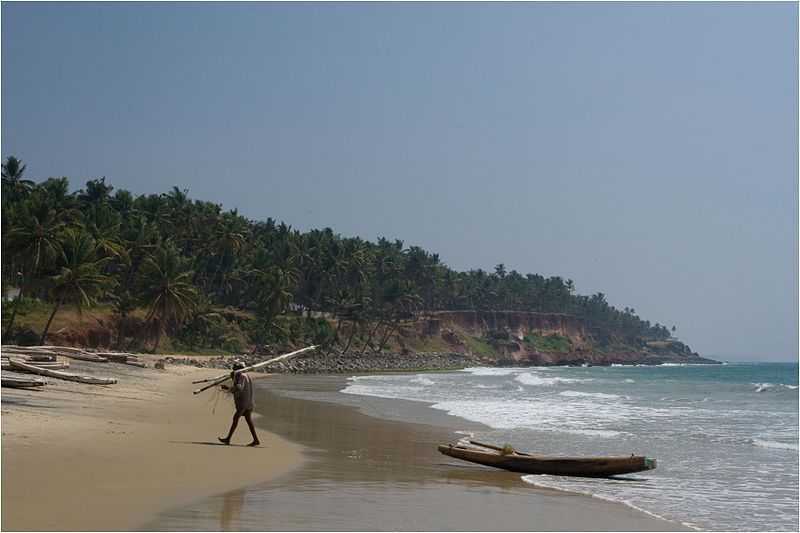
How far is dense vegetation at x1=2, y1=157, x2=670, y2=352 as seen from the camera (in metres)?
50.5

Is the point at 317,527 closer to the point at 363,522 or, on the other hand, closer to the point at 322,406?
the point at 363,522

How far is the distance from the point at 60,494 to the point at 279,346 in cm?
7643

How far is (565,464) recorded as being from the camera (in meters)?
13.2

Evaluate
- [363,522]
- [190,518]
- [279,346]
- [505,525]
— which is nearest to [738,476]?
[505,525]

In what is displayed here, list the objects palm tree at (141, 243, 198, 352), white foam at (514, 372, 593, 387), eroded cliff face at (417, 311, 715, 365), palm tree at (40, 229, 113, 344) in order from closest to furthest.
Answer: palm tree at (40, 229, 113, 344) → white foam at (514, 372, 593, 387) → palm tree at (141, 243, 198, 352) → eroded cliff face at (417, 311, 715, 365)

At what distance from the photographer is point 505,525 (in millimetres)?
9117

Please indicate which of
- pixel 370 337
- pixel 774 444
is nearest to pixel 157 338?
pixel 370 337

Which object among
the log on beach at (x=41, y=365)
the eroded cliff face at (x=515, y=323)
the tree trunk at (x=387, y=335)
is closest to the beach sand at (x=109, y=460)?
the log on beach at (x=41, y=365)

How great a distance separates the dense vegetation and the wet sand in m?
39.1

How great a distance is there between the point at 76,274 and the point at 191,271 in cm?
1501

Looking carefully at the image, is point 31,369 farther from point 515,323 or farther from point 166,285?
point 515,323

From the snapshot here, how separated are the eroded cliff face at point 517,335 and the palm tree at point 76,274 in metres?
83.5

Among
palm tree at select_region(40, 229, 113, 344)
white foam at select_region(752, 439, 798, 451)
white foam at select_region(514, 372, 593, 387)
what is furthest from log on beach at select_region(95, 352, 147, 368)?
white foam at select_region(752, 439, 798, 451)

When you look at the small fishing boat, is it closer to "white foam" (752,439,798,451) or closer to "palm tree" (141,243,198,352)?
"white foam" (752,439,798,451)
